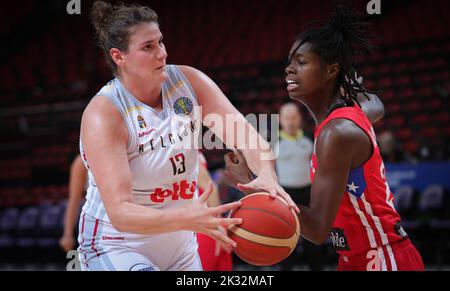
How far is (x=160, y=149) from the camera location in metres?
2.64

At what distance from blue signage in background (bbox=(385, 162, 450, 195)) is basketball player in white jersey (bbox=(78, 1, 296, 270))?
4767mm

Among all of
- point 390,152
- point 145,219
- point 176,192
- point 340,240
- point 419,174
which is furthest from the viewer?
point 390,152

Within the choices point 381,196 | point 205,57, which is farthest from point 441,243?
point 205,57

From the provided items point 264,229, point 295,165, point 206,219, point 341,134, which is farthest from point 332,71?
point 295,165

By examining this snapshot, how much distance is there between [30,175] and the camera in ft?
36.4

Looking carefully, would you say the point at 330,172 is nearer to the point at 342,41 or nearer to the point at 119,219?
the point at 342,41

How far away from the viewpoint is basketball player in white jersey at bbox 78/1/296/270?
253 cm

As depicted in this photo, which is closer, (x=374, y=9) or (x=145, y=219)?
(x=145, y=219)

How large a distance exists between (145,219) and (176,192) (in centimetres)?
53

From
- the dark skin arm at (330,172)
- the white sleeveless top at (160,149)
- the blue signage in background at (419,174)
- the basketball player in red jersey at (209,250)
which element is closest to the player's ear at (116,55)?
the white sleeveless top at (160,149)

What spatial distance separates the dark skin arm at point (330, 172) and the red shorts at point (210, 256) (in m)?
1.52

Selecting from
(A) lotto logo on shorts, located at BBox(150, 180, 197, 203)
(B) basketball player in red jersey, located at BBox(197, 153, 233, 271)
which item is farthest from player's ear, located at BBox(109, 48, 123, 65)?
(B) basketball player in red jersey, located at BBox(197, 153, 233, 271)

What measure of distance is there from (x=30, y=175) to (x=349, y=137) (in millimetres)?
9530

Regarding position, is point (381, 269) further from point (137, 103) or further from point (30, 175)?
point (30, 175)
